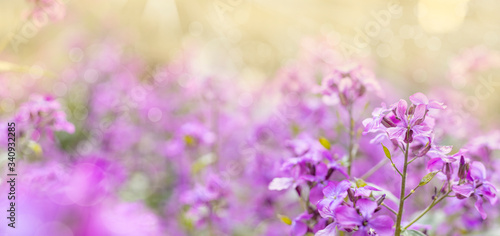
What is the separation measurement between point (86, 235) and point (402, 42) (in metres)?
3.72

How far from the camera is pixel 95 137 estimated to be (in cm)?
170

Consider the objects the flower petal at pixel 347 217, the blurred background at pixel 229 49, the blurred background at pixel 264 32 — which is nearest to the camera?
the flower petal at pixel 347 217

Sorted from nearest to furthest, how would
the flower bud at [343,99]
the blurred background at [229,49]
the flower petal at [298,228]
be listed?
the flower petal at [298,228] → the flower bud at [343,99] → the blurred background at [229,49]

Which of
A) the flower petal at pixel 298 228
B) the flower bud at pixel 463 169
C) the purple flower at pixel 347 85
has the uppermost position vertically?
the purple flower at pixel 347 85

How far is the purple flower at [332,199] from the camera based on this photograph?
0.64 meters

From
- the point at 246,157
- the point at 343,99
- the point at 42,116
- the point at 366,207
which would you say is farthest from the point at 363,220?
the point at 246,157

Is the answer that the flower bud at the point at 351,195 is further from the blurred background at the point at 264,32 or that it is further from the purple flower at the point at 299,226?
the blurred background at the point at 264,32

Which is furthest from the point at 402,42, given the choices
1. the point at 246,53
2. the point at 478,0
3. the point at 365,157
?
the point at 365,157

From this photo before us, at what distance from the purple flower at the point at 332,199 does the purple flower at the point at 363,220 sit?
1 cm

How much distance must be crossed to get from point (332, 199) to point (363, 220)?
5 cm

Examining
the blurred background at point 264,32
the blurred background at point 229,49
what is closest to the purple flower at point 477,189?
the blurred background at point 229,49

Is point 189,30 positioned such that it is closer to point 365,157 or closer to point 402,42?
point 402,42

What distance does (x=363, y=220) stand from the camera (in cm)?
64

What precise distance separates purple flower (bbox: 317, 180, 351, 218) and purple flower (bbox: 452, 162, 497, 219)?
18 centimetres
